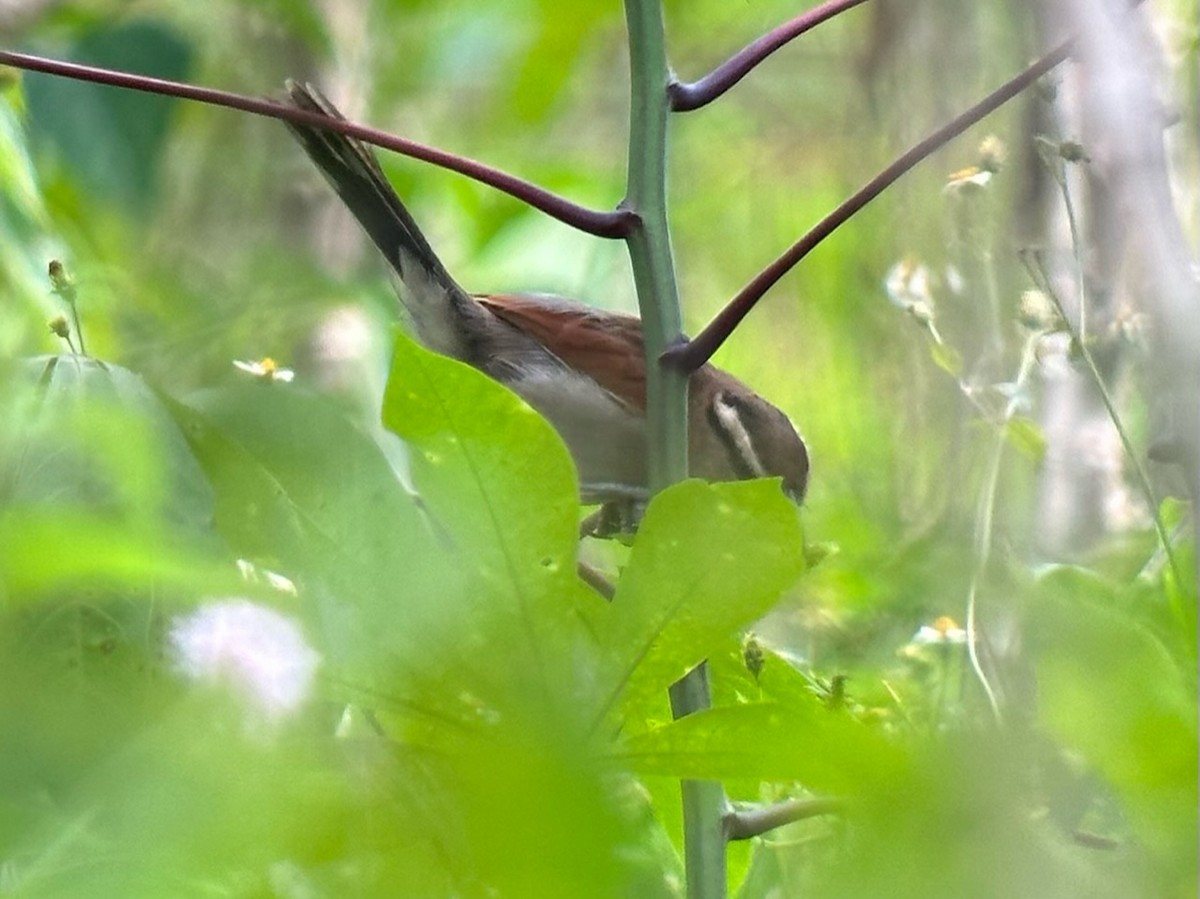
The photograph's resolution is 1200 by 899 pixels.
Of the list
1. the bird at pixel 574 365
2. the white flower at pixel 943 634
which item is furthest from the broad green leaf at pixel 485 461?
the bird at pixel 574 365

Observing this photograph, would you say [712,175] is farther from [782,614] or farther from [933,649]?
[933,649]

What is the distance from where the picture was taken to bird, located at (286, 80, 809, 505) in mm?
1926

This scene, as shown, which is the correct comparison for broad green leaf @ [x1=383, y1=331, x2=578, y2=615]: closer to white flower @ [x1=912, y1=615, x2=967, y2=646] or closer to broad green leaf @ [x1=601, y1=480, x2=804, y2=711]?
broad green leaf @ [x1=601, y1=480, x2=804, y2=711]

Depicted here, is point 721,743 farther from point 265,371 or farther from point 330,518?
point 265,371

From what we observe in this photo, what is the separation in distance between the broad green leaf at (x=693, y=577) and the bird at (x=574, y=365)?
122 centimetres

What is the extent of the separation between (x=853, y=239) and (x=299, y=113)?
2.69 metres

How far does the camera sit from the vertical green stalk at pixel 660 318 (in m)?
0.61

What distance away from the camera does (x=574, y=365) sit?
2178 mm

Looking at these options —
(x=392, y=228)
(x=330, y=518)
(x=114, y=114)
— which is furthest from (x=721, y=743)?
(x=114, y=114)

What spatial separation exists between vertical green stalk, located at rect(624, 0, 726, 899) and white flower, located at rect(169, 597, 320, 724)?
189 mm

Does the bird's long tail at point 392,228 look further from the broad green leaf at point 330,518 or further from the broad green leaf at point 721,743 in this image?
the broad green leaf at point 721,743

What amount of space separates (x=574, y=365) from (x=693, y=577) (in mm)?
1624

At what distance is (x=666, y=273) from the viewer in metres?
0.71

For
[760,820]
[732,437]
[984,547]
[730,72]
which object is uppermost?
[732,437]
